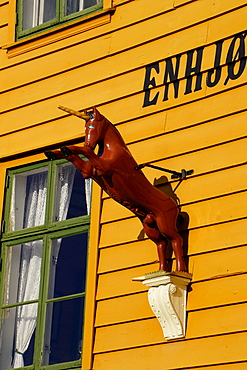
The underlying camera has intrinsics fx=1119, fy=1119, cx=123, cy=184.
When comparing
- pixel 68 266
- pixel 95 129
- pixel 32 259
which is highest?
pixel 95 129

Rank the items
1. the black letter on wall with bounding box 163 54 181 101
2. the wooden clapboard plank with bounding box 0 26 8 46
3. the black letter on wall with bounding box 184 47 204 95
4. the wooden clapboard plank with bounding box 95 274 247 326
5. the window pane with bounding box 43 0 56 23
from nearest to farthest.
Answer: the wooden clapboard plank with bounding box 95 274 247 326
the black letter on wall with bounding box 184 47 204 95
the black letter on wall with bounding box 163 54 181 101
the window pane with bounding box 43 0 56 23
the wooden clapboard plank with bounding box 0 26 8 46

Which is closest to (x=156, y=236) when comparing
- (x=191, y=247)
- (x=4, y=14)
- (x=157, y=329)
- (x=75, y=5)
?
→ (x=191, y=247)

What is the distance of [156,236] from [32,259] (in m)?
1.55

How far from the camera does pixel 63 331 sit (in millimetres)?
8125

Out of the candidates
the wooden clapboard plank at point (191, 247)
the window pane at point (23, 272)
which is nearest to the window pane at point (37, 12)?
the window pane at point (23, 272)

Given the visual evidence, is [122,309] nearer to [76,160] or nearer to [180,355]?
[180,355]

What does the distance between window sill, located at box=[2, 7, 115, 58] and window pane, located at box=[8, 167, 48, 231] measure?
1.03 metres

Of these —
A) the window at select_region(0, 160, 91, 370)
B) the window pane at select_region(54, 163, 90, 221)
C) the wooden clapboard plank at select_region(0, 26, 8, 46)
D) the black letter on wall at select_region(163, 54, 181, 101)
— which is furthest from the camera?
the wooden clapboard plank at select_region(0, 26, 8, 46)

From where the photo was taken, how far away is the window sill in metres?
8.54

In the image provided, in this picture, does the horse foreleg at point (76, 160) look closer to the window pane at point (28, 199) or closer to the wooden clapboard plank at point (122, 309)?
the wooden clapboard plank at point (122, 309)

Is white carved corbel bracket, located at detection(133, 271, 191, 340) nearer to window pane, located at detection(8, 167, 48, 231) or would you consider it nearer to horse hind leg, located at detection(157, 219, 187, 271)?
horse hind leg, located at detection(157, 219, 187, 271)

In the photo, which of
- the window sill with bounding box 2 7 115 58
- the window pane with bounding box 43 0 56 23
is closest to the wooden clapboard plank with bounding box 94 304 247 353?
the window sill with bounding box 2 7 115 58

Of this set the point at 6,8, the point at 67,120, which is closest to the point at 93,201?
the point at 67,120

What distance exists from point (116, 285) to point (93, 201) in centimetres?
75
